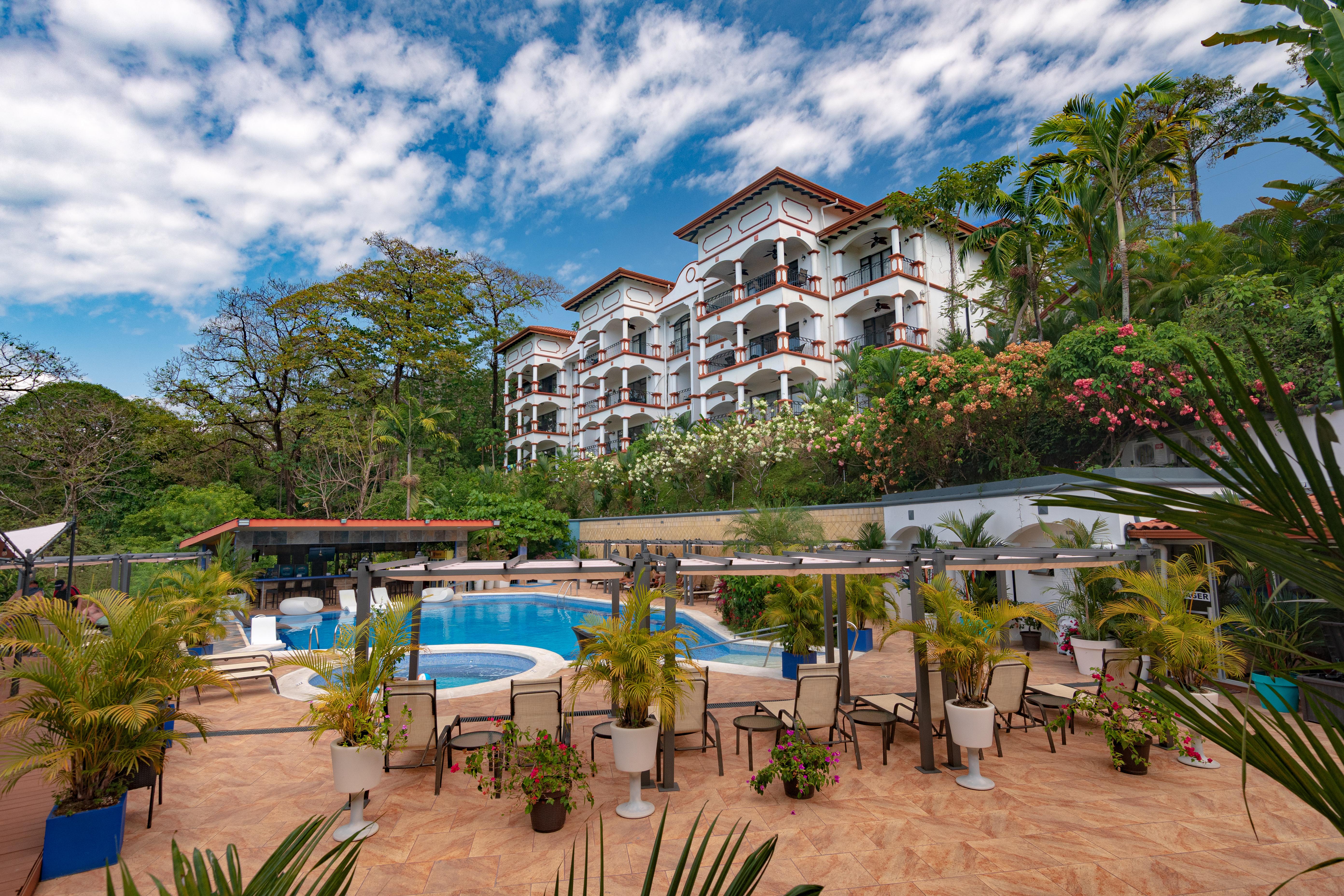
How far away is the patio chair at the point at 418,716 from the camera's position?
6754mm

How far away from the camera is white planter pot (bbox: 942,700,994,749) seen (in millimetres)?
6371

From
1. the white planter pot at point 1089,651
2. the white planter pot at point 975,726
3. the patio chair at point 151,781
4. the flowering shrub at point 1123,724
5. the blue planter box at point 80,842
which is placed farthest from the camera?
the white planter pot at point 1089,651

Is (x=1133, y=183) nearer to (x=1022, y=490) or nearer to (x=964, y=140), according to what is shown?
(x=964, y=140)

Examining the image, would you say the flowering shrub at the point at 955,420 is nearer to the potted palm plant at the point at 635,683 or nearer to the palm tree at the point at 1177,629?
the palm tree at the point at 1177,629

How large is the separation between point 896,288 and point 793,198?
6840mm

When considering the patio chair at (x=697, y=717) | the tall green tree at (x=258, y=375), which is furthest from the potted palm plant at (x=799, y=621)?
the tall green tree at (x=258, y=375)

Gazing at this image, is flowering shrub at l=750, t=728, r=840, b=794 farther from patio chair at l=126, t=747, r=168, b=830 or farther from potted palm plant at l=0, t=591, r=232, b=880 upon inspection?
patio chair at l=126, t=747, r=168, b=830

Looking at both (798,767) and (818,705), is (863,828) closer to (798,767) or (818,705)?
(798,767)

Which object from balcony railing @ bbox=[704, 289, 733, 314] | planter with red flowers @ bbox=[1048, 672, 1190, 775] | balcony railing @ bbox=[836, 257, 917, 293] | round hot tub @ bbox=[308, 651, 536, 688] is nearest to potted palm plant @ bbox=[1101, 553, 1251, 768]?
planter with red flowers @ bbox=[1048, 672, 1190, 775]

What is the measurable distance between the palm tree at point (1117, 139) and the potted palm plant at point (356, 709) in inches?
717

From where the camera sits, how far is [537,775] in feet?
18.3

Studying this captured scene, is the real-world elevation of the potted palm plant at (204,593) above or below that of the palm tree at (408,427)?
below

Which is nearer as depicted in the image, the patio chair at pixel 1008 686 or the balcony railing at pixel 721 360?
the patio chair at pixel 1008 686

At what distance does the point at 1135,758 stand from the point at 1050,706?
3.96 feet
